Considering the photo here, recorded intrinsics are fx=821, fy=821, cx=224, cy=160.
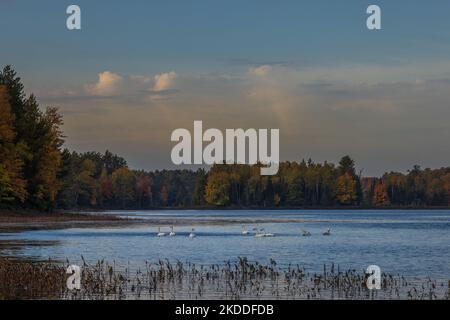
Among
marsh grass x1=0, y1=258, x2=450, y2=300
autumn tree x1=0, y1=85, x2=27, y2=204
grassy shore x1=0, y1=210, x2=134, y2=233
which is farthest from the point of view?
autumn tree x1=0, y1=85, x2=27, y2=204

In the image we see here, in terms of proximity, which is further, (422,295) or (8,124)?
(8,124)

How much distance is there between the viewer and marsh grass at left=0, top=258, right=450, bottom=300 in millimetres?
29375

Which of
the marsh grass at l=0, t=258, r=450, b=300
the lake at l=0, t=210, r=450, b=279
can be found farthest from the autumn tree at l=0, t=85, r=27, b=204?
the marsh grass at l=0, t=258, r=450, b=300

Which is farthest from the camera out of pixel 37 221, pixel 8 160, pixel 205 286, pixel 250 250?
pixel 37 221

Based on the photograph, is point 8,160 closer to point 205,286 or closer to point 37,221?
point 37,221

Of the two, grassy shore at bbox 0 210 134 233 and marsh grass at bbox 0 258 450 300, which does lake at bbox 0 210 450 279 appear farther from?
grassy shore at bbox 0 210 134 233

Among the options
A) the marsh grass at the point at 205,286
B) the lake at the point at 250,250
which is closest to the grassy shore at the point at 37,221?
the lake at the point at 250,250

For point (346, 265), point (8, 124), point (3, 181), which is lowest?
point (346, 265)

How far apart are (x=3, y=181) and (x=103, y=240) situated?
28702mm

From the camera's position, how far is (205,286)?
1278 inches

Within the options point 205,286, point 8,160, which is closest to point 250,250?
point 205,286
